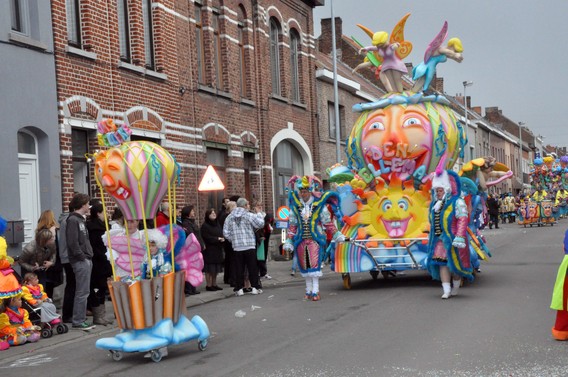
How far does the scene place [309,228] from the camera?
1223cm

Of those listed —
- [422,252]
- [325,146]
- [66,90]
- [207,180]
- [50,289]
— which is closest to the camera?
[50,289]

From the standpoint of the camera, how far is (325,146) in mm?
28234

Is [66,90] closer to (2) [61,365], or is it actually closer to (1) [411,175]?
(1) [411,175]

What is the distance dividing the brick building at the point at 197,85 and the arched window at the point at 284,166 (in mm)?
36

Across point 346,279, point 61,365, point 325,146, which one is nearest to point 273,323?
point 61,365

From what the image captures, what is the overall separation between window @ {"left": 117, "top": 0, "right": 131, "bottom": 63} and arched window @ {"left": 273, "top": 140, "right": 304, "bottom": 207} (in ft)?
26.9

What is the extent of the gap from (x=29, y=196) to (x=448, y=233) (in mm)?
6977

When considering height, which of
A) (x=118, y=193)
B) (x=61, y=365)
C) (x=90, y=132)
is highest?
(x=90, y=132)

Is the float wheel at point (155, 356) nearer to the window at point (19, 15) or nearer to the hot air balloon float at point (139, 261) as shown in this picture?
the hot air balloon float at point (139, 261)

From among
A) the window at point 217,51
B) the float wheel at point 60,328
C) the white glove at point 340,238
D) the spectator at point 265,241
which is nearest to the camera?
the float wheel at point 60,328

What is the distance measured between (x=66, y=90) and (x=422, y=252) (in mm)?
6815

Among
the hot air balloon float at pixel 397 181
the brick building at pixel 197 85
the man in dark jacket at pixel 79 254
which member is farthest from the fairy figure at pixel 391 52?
the man in dark jacket at pixel 79 254

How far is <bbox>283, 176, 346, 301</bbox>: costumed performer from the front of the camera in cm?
1212

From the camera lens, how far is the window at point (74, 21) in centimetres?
1485
